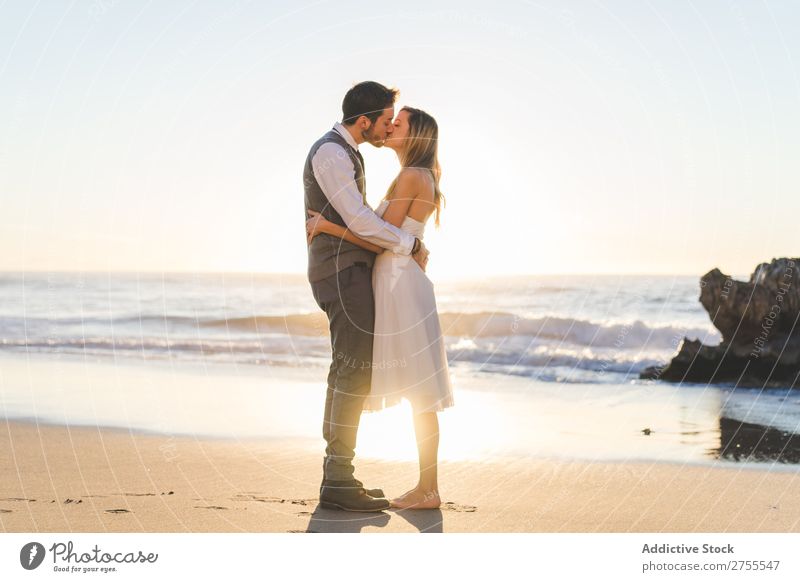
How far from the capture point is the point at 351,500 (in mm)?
5770

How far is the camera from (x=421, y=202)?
230 inches

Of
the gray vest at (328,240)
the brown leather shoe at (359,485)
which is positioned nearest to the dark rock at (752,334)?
the brown leather shoe at (359,485)

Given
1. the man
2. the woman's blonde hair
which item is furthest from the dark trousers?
the woman's blonde hair

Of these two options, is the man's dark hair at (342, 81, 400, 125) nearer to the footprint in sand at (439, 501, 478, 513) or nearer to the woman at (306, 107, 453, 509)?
the woman at (306, 107, 453, 509)

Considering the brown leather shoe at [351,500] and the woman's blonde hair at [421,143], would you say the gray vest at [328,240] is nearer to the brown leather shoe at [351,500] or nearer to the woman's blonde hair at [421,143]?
the woman's blonde hair at [421,143]

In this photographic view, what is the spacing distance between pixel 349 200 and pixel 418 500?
1957 millimetres

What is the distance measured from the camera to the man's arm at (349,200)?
18.6 feet

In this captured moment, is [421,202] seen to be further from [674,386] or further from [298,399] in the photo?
[674,386]

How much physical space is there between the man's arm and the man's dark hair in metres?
0.31

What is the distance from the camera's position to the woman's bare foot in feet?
19.2

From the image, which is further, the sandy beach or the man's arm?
the man's arm

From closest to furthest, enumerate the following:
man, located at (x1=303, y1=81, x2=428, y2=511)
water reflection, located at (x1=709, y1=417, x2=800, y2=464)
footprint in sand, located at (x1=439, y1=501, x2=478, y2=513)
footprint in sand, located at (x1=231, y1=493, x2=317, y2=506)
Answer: man, located at (x1=303, y1=81, x2=428, y2=511), footprint in sand, located at (x1=439, y1=501, x2=478, y2=513), footprint in sand, located at (x1=231, y1=493, x2=317, y2=506), water reflection, located at (x1=709, y1=417, x2=800, y2=464)

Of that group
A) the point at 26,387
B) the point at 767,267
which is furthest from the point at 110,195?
the point at 767,267

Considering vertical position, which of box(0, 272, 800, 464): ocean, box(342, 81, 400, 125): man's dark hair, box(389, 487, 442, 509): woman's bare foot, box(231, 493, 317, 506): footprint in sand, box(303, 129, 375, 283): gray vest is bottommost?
box(0, 272, 800, 464): ocean
